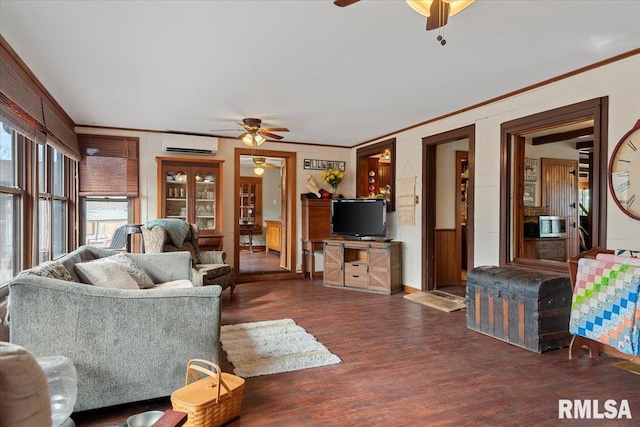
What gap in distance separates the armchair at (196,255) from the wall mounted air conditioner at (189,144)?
52.8 inches

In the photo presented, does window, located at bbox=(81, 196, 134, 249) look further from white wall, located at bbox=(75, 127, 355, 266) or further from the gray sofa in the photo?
the gray sofa

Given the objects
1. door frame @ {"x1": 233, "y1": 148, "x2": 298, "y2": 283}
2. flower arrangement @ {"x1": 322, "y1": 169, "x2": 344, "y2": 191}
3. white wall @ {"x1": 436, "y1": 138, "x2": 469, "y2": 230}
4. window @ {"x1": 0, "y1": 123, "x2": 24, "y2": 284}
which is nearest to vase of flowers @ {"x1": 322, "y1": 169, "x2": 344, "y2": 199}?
flower arrangement @ {"x1": 322, "y1": 169, "x2": 344, "y2": 191}

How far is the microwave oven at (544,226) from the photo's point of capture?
17.6 feet

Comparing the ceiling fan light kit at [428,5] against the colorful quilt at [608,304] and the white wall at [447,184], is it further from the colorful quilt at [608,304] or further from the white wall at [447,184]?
the white wall at [447,184]

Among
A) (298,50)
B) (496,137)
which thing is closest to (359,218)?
(496,137)

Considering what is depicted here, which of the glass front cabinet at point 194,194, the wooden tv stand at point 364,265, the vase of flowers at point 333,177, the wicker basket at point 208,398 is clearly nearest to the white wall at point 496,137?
the wooden tv stand at point 364,265

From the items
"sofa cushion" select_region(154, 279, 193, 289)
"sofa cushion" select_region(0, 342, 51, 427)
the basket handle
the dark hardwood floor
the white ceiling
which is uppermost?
the white ceiling

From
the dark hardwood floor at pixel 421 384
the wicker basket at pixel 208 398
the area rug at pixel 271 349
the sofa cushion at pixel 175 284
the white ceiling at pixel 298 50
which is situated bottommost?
the dark hardwood floor at pixel 421 384

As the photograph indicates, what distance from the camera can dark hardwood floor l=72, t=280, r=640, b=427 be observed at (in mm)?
2127

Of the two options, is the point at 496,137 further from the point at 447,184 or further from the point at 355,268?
the point at 355,268

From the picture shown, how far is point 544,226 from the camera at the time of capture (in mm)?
5438

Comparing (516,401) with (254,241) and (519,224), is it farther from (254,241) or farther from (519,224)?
(254,241)

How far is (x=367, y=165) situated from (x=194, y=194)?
312 cm

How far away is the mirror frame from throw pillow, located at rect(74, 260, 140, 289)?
4.12 m
